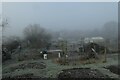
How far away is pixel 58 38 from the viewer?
8.47 m

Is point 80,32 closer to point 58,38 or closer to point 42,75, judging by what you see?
point 58,38

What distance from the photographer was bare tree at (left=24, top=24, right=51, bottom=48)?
26.9 feet

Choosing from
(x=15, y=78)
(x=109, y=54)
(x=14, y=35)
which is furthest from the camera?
(x=109, y=54)

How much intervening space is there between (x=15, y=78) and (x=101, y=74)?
2.14 m

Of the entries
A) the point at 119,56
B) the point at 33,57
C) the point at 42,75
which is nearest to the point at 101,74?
the point at 42,75

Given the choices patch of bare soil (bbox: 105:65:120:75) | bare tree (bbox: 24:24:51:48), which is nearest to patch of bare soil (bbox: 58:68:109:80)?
patch of bare soil (bbox: 105:65:120:75)

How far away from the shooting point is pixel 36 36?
8.45 metres

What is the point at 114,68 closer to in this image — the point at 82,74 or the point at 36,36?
the point at 82,74

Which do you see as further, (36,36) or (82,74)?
(36,36)

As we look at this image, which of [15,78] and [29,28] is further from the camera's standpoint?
[29,28]

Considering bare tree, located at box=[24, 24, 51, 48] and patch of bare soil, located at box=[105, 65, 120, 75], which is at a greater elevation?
bare tree, located at box=[24, 24, 51, 48]

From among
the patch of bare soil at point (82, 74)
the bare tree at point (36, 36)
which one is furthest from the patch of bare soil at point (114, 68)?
→ the bare tree at point (36, 36)

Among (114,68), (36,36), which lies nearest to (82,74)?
(114,68)

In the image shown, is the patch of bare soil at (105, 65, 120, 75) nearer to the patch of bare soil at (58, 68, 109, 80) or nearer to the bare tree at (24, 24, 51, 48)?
the patch of bare soil at (58, 68, 109, 80)
